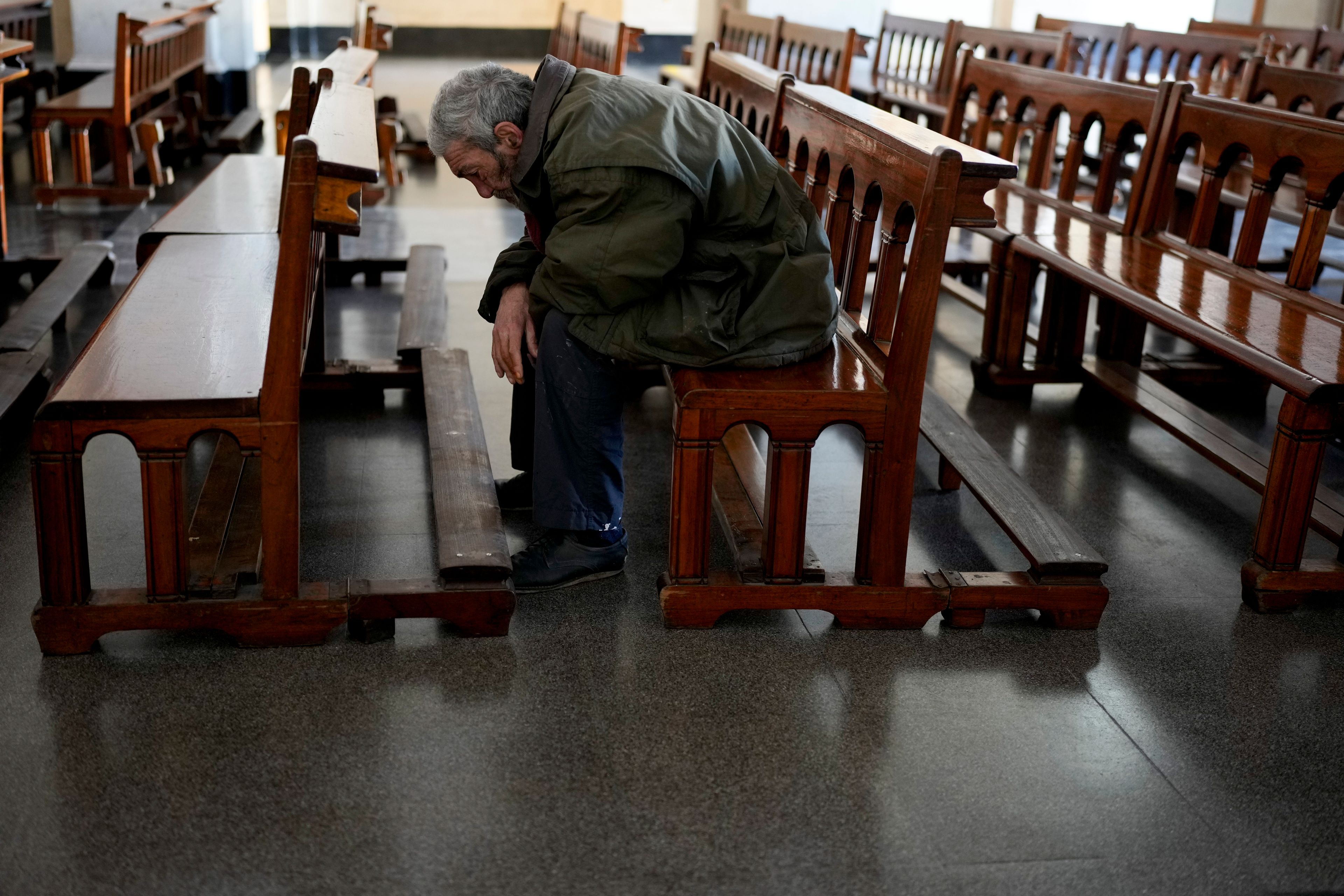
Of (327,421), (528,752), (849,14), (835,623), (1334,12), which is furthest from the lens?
(849,14)

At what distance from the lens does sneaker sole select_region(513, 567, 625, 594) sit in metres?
2.48

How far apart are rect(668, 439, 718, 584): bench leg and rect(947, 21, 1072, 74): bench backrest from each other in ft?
10.3

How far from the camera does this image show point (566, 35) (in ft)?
25.8

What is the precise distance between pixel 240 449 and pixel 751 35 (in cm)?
533

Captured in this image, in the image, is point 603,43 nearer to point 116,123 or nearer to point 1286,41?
point 116,123

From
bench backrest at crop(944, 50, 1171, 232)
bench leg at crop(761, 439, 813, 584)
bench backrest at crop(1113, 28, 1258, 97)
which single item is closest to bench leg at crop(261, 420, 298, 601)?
bench leg at crop(761, 439, 813, 584)

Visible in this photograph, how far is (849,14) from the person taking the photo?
35.9ft

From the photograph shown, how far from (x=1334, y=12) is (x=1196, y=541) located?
6.77 m

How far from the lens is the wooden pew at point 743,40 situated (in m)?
6.27

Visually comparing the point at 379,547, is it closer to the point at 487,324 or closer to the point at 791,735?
the point at 791,735

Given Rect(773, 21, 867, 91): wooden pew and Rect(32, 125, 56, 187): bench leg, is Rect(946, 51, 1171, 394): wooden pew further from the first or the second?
Rect(32, 125, 56, 187): bench leg

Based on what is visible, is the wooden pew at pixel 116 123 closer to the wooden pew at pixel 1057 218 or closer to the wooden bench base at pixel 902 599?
the wooden pew at pixel 1057 218

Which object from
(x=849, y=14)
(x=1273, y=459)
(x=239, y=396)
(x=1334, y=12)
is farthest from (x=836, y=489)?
(x=849, y=14)

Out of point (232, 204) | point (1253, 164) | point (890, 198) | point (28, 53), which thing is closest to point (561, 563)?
point (890, 198)
